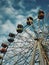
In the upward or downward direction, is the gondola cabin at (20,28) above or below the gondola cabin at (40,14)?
below

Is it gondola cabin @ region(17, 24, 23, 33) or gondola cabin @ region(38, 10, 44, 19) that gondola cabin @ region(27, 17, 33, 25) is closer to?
gondola cabin @ region(17, 24, 23, 33)

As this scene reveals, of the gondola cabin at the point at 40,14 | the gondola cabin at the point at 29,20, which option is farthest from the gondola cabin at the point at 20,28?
the gondola cabin at the point at 40,14

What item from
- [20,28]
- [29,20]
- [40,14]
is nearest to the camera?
[40,14]

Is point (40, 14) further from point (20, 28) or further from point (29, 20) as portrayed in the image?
point (20, 28)

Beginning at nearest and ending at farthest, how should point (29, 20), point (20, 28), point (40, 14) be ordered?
point (40, 14) → point (29, 20) → point (20, 28)

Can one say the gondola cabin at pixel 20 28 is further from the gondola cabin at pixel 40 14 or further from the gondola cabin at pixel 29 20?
the gondola cabin at pixel 40 14

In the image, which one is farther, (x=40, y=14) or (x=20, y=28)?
(x=20, y=28)

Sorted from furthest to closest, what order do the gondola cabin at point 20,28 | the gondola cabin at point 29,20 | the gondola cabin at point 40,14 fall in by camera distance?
the gondola cabin at point 20,28, the gondola cabin at point 29,20, the gondola cabin at point 40,14

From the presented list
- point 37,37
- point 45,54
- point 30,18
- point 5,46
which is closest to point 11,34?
point 5,46

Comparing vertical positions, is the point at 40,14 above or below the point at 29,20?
above

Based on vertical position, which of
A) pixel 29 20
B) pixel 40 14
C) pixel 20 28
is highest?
pixel 40 14

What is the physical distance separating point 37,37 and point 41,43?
0.89 m

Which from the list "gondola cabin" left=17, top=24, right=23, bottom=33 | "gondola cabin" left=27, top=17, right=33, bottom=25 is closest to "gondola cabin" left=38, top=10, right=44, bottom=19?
"gondola cabin" left=27, top=17, right=33, bottom=25

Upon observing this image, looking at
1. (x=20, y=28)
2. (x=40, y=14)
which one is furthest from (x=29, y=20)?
(x=40, y=14)
